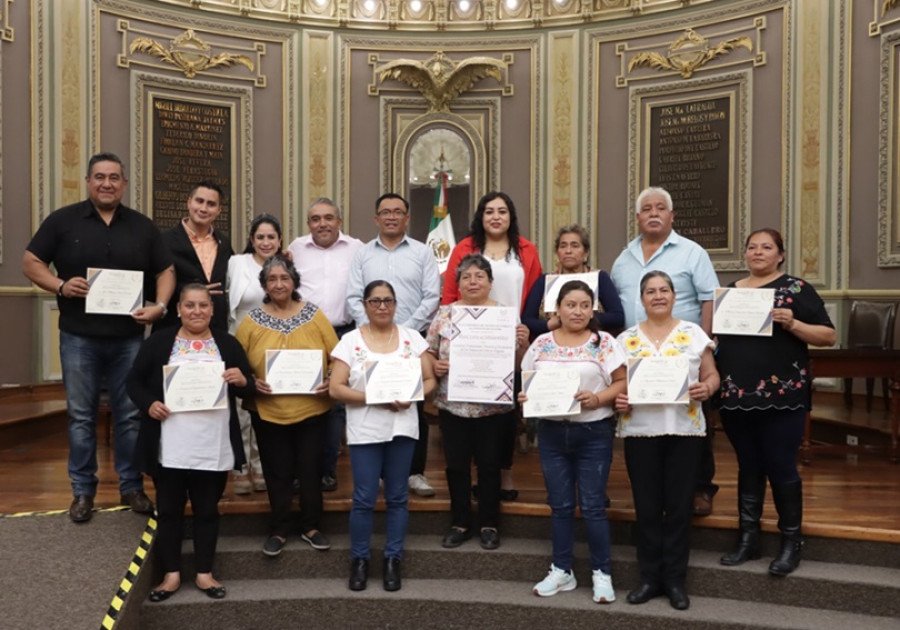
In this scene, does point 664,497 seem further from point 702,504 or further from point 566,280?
A: point 566,280

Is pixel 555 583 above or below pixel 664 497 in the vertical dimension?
below

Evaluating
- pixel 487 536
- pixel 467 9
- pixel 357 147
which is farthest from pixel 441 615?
pixel 467 9

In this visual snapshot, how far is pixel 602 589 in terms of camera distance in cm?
341

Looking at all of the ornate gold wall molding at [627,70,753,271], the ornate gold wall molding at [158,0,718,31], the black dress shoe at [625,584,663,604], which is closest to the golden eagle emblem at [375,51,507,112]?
the ornate gold wall molding at [158,0,718,31]

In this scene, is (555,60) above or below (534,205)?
above

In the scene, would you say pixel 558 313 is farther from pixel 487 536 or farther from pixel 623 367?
pixel 487 536

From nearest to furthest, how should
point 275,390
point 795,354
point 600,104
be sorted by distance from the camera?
1. point 795,354
2. point 275,390
3. point 600,104

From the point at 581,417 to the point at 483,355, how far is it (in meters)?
0.52

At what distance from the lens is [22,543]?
354cm

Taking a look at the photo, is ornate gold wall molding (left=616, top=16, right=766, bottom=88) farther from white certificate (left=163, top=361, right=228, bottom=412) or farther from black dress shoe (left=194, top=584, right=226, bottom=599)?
black dress shoe (left=194, top=584, right=226, bottom=599)

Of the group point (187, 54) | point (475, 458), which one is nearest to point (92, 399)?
point (475, 458)

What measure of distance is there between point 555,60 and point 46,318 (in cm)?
560

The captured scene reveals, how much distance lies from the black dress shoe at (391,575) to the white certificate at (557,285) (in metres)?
1.28

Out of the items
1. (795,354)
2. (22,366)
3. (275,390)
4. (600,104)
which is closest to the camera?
(795,354)
